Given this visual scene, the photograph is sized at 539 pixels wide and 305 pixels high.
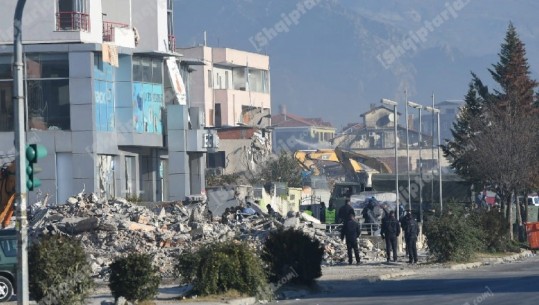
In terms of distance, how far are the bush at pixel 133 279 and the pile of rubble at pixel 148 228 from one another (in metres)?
11.6

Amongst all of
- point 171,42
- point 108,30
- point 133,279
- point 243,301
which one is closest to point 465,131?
Result: point 171,42

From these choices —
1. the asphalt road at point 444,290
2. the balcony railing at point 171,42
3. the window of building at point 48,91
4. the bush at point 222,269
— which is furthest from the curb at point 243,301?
the balcony railing at point 171,42

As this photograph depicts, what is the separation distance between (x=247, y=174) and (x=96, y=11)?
3968 centimetres

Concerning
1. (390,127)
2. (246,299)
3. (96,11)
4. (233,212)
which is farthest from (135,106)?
(390,127)

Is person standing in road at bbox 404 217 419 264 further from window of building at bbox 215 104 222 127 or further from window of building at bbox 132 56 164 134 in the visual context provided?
window of building at bbox 215 104 222 127

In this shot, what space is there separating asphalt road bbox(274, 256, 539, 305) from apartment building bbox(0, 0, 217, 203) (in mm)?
23592

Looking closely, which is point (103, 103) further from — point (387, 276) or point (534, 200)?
point (534, 200)

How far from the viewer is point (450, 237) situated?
41812mm

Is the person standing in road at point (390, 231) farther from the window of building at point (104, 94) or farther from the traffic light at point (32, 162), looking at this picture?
the traffic light at point (32, 162)

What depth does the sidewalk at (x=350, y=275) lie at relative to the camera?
27703mm

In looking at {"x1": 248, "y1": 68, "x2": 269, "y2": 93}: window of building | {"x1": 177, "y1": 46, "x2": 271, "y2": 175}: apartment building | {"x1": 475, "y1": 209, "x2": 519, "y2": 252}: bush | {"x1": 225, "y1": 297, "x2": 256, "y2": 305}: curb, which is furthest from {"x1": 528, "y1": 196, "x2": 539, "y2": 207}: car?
{"x1": 225, "y1": 297, "x2": 256, "y2": 305}: curb

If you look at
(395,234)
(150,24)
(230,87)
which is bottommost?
(395,234)

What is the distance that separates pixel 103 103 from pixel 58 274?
114 feet

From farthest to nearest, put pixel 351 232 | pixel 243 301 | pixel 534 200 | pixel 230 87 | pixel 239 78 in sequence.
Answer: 1. pixel 239 78
2. pixel 230 87
3. pixel 534 200
4. pixel 351 232
5. pixel 243 301
